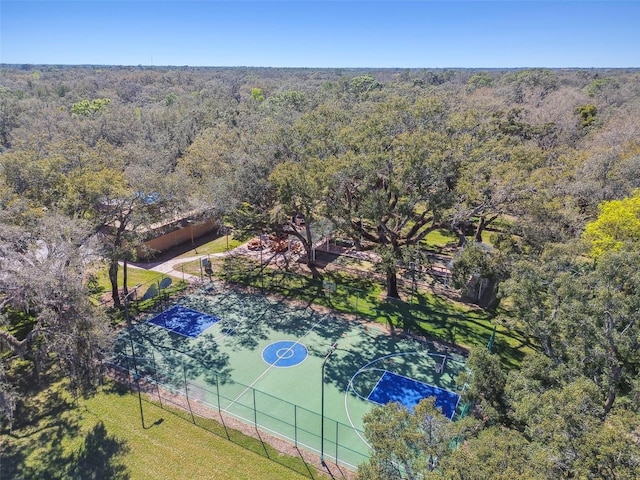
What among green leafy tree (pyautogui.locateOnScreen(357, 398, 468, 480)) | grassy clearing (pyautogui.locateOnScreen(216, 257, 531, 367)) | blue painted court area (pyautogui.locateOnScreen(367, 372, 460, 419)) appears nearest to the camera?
green leafy tree (pyautogui.locateOnScreen(357, 398, 468, 480))

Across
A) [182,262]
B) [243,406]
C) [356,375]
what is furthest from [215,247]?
[356,375]

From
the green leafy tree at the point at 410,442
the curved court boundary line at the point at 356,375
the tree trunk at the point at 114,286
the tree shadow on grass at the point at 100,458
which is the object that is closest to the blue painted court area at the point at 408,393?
the curved court boundary line at the point at 356,375

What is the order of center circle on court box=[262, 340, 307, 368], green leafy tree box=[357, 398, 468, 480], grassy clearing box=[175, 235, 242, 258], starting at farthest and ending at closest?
grassy clearing box=[175, 235, 242, 258] < center circle on court box=[262, 340, 307, 368] < green leafy tree box=[357, 398, 468, 480]

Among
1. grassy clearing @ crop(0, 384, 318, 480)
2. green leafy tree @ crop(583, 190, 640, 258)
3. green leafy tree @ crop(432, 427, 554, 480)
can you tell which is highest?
green leafy tree @ crop(583, 190, 640, 258)

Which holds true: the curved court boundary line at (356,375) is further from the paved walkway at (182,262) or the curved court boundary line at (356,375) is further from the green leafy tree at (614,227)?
the paved walkway at (182,262)

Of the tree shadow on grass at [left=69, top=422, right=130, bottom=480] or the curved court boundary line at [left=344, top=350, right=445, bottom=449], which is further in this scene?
the curved court boundary line at [left=344, top=350, right=445, bottom=449]

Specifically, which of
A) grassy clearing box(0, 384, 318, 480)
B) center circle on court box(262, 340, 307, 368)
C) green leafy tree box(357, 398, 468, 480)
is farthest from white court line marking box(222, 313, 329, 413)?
green leafy tree box(357, 398, 468, 480)

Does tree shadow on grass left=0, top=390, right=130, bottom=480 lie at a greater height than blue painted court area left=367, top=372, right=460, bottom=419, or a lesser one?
lesser

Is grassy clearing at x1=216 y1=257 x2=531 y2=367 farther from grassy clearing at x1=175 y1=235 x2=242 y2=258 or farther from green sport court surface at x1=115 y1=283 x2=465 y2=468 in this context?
grassy clearing at x1=175 y1=235 x2=242 y2=258
